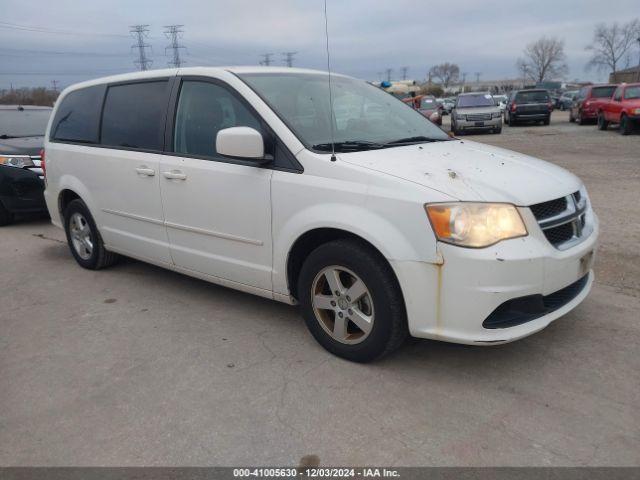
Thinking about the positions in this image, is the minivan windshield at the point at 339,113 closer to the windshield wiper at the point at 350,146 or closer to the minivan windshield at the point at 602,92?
the windshield wiper at the point at 350,146

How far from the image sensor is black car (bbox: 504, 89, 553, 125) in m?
24.0

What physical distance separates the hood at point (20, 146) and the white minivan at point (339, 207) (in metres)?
3.52

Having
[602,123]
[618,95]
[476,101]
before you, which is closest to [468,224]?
[618,95]

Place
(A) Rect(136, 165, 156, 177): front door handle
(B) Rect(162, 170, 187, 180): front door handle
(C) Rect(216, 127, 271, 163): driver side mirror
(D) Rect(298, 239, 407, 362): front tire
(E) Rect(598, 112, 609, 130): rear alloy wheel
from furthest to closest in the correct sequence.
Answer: (E) Rect(598, 112, 609, 130): rear alloy wheel, (A) Rect(136, 165, 156, 177): front door handle, (B) Rect(162, 170, 187, 180): front door handle, (C) Rect(216, 127, 271, 163): driver side mirror, (D) Rect(298, 239, 407, 362): front tire

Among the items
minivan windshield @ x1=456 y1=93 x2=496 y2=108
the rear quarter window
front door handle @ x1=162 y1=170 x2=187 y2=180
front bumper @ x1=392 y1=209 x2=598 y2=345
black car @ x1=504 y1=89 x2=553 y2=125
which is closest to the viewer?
front bumper @ x1=392 y1=209 x2=598 y2=345

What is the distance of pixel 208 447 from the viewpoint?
8.63 ft

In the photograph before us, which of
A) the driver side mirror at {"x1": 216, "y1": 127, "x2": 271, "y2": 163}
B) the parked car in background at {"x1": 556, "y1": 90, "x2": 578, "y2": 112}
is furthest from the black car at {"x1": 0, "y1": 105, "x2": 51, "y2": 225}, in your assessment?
the parked car in background at {"x1": 556, "y1": 90, "x2": 578, "y2": 112}

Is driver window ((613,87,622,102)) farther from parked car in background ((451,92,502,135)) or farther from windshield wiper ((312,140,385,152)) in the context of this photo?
windshield wiper ((312,140,385,152))

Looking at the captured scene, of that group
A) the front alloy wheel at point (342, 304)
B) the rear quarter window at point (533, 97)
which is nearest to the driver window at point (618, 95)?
the rear quarter window at point (533, 97)

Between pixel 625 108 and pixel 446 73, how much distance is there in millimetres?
100608

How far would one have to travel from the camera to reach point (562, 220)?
3.13m

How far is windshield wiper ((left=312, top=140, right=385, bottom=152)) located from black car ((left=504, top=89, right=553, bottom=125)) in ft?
74.4

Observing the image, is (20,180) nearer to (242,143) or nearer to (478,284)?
(242,143)

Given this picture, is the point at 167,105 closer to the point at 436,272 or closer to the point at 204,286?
the point at 204,286
